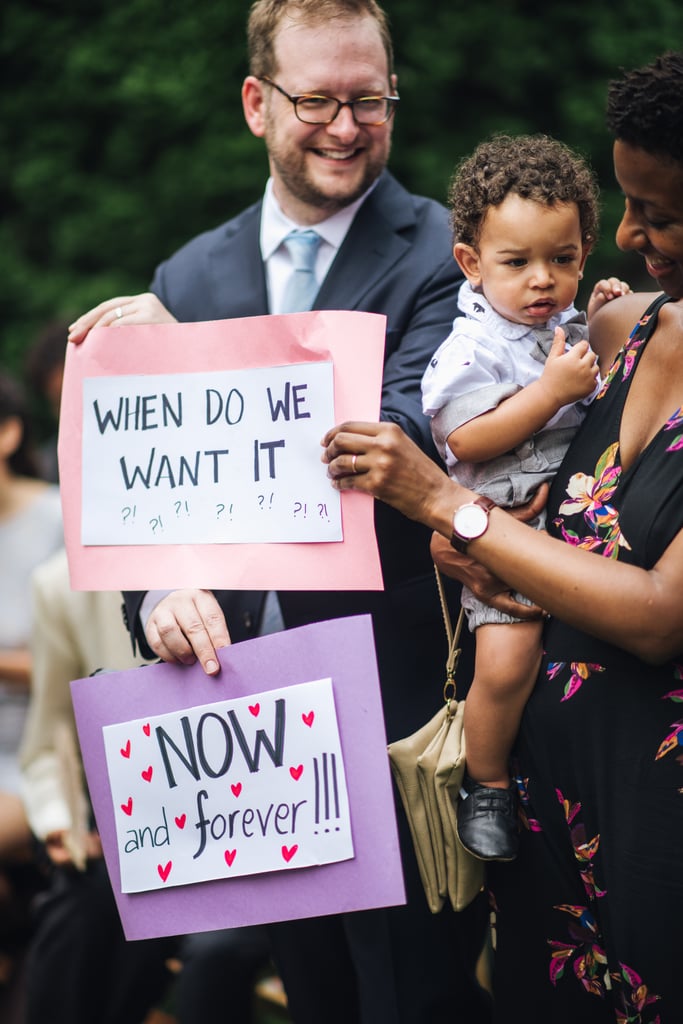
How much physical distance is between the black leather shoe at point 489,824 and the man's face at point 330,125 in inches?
44.9

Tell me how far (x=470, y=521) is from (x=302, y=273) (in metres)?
0.79

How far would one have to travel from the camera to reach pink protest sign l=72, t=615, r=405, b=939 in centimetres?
185

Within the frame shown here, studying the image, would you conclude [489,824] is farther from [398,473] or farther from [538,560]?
[398,473]

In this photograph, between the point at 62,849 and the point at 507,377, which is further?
the point at 62,849

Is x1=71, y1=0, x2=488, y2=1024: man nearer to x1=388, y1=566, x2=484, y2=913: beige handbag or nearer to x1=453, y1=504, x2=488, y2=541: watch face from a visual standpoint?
x1=388, y1=566, x2=484, y2=913: beige handbag

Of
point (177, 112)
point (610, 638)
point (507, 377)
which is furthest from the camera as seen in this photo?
point (177, 112)

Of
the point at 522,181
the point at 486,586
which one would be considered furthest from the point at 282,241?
the point at 486,586

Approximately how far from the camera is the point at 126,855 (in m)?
2.00

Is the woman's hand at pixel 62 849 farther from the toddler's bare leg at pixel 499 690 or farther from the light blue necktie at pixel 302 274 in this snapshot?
the toddler's bare leg at pixel 499 690

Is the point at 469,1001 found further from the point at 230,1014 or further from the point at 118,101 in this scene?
the point at 118,101

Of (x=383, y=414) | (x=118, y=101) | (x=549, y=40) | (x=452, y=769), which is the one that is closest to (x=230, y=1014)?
(x=452, y=769)

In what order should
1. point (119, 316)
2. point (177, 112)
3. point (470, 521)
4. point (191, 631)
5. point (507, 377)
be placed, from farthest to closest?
point (177, 112) < point (119, 316) < point (191, 631) < point (507, 377) < point (470, 521)

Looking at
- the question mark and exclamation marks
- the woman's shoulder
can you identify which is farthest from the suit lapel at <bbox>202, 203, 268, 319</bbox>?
the question mark and exclamation marks

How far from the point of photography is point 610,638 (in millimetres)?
1568
